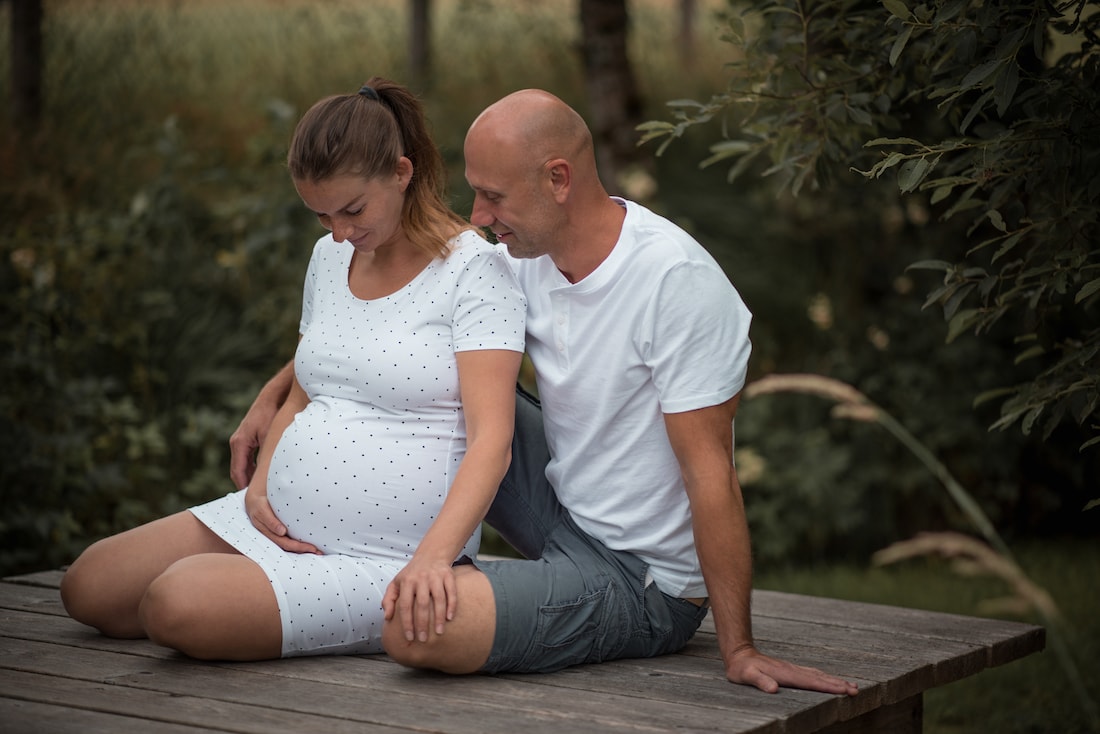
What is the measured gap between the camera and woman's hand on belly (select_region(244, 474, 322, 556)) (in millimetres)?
2803

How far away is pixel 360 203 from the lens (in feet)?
8.92

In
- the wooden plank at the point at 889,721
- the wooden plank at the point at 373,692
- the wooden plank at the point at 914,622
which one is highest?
the wooden plank at the point at 914,622

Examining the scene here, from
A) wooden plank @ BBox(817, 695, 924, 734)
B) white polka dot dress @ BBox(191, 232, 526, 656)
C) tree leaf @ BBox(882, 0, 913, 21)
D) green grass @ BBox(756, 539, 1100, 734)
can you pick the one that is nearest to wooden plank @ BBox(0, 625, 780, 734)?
white polka dot dress @ BBox(191, 232, 526, 656)

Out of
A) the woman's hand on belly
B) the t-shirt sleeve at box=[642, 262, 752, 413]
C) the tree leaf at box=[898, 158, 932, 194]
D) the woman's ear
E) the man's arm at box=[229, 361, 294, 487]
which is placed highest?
the woman's ear

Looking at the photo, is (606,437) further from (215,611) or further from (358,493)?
(215,611)

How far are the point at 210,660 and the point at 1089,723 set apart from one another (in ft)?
8.05

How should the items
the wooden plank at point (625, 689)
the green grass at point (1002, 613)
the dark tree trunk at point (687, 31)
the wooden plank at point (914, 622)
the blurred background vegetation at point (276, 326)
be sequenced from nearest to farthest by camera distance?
1. the wooden plank at point (625, 689)
2. the wooden plank at point (914, 622)
3. the green grass at point (1002, 613)
4. the blurred background vegetation at point (276, 326)
5. the dark tree trunk at point (687, 31)

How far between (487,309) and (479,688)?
0.73 metres

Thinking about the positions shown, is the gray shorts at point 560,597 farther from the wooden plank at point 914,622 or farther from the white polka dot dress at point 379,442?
the wooden plank at point 914,622

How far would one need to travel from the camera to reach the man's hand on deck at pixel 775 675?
8.11 ft

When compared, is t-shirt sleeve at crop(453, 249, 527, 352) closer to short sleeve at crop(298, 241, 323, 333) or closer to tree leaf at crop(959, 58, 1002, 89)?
short sleeve at crop(298, 241, 323, 333)

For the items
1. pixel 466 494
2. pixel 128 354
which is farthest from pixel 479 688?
pixel 128 354

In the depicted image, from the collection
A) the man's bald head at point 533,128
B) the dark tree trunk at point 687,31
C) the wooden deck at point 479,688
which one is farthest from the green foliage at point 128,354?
→ the dark tree trunk at point 687,31

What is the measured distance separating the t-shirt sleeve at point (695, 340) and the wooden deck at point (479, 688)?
1.77 feet
